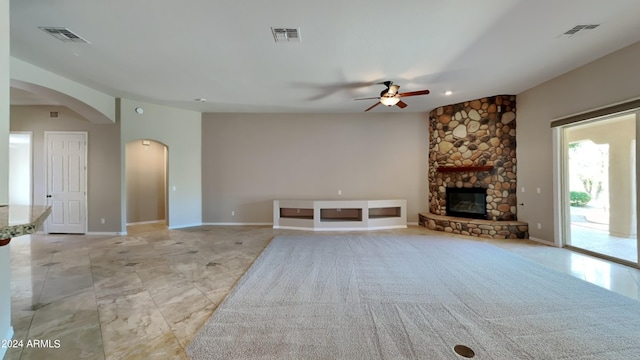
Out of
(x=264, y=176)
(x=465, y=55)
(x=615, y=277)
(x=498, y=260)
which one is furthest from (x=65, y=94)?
(x=615, y=277)

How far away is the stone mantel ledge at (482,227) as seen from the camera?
17.8ft

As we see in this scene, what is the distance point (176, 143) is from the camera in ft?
22.0

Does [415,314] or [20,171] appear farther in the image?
[20,171]

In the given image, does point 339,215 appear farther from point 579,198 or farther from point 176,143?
point 579,198

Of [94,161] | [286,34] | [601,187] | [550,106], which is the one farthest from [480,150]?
[94,161]

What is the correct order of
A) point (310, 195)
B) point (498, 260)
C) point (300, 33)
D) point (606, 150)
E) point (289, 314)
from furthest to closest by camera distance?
point (310, 195) < point (606, 150) < point (498, 260) < point (300, 33) < point (289, 314)

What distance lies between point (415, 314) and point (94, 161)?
7383 millimetres

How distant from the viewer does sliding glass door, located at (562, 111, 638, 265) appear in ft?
13.2

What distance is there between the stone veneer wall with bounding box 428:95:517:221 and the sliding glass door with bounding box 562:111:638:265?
3.48 feet

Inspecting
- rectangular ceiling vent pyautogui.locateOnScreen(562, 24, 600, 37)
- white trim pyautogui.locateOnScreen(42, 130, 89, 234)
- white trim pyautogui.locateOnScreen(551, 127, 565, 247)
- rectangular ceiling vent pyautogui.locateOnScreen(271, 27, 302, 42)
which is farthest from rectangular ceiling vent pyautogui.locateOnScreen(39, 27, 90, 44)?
white trim pyautogui.locateOnScreen(551, 127, 565, 247)

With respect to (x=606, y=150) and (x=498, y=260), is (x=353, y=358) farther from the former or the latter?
(x=606, y=150)

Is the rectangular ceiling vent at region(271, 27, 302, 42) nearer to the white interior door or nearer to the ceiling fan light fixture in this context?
the ceiling fan light fixture

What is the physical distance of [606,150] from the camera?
4.37m

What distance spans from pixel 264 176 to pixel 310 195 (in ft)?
4.70
